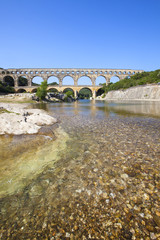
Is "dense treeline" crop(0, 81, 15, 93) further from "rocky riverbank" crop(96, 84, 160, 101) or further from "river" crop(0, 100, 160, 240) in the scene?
"river" crop(0, 100, 160, 240)

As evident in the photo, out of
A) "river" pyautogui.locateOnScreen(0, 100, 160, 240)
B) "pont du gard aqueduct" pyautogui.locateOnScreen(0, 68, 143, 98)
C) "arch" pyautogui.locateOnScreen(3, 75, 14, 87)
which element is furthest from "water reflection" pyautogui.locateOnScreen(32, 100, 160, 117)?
"arch" pyautogui.locateOnScreen(3, 75, 14, 87)

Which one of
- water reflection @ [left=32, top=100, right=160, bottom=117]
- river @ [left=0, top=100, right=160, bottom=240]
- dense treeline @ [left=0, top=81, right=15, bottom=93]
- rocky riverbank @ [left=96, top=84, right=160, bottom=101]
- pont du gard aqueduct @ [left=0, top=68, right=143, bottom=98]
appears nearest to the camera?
river @ [left=0, top=100, right=160, bottom=240]

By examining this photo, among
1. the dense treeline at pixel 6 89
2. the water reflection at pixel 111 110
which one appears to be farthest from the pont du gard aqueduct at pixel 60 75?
the water reflection at pixel 111 110

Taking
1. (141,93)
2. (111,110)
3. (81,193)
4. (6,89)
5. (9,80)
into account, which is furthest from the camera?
(9,80)

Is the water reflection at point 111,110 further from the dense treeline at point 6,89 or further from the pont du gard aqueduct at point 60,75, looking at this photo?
the pont du gard aqueduct at point 60,75

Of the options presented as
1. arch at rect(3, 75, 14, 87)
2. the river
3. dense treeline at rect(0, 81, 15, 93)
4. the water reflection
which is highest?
arch at rect(3, 75, 14, 87)

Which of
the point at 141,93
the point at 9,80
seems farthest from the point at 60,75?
the point at 141,93

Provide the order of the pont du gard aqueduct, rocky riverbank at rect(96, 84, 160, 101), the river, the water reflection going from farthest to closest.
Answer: the pont du gard aqueduct → rocky riverbank at rect(96, 84, 160, 101) → the water reflection → the river

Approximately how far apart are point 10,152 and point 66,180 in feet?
8.78

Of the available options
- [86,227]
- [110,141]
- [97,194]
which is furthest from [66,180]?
[110,141]

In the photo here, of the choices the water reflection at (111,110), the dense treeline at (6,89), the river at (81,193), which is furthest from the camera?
the dense treeline at (6,89)

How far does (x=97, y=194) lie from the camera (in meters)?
2.60

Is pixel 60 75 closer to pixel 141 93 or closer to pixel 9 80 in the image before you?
pixel 9 80

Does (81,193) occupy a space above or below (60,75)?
below
